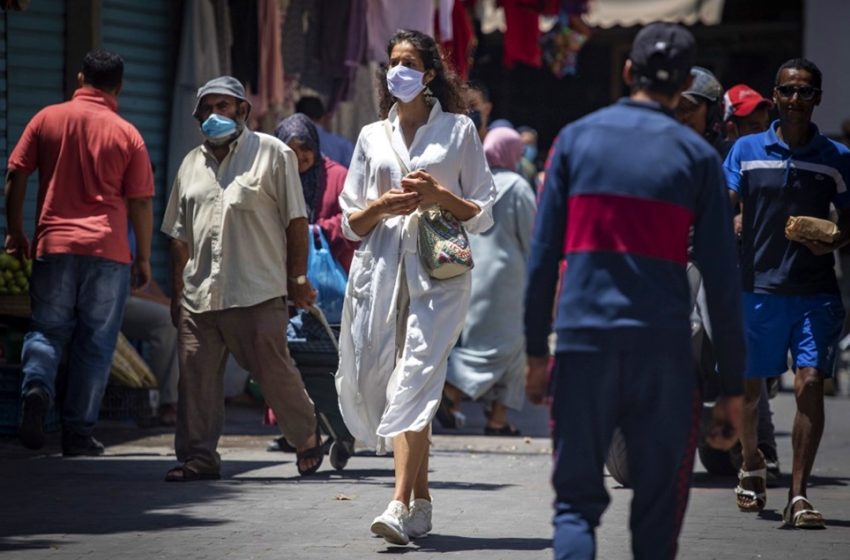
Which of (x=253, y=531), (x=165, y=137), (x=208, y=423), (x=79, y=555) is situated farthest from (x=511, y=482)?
(x=165, y=137)

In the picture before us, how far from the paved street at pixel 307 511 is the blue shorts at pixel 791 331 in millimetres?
720

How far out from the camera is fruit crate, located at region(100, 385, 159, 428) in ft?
38.9

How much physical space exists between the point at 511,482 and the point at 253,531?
233 cm

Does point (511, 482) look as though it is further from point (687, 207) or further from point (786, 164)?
point (687, 207)

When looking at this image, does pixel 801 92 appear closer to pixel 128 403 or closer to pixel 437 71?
pixel 437 71

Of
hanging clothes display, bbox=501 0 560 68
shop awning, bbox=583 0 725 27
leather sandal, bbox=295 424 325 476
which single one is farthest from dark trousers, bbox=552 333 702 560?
shop awning, bbox=583 0 725 27

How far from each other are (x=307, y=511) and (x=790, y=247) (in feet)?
8.18

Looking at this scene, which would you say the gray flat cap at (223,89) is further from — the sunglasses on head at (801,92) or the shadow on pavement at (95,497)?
the sunglasses on head at (801,92)

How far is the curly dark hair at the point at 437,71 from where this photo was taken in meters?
7.76

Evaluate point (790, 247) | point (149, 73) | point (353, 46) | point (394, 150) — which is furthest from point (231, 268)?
point (353, 46)

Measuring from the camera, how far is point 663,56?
17.4 ft

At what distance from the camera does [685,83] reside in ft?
17.7

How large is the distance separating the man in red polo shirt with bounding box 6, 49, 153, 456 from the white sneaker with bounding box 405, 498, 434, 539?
334 centimetres

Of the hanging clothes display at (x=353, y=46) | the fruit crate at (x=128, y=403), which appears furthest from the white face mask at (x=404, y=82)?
the hanging clothes display at (x=353, y=46)
